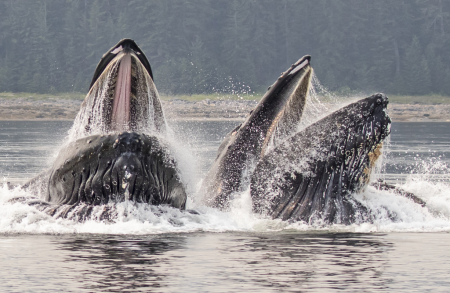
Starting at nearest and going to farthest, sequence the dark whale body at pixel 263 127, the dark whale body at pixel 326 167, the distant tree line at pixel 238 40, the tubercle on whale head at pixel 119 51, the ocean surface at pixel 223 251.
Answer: the ocean surface at pixel 223 251
the tubercle on whale head at pixel 119 51
the dark whale body at pixel 326 167
the dark whale body at pixel 263 127
the distant tree line at pixel 238 40

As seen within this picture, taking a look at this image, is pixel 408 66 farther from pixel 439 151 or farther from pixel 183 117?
pixel 439 151

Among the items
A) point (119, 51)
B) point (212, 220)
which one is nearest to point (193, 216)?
point (212, 220)

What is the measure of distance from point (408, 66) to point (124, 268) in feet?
258

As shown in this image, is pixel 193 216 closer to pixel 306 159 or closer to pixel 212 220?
pixel 212 220

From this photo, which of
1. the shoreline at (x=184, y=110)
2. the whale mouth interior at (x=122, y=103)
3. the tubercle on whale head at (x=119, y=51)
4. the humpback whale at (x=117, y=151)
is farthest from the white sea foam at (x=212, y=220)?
the shoreline at (x=184, y=110)

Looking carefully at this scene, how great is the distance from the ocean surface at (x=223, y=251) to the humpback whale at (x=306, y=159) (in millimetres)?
199

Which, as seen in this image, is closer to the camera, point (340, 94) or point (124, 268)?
point (124, 268)

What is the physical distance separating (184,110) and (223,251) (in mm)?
48455

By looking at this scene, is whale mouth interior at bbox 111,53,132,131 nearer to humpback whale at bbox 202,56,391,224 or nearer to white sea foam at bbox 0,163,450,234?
white sea foam at bbox 0,163,450,234

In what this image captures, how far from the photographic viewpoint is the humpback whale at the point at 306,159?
10008 mm

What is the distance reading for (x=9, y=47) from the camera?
85562 millimetres

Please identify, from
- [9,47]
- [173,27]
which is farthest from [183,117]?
[9,47]

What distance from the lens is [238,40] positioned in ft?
276

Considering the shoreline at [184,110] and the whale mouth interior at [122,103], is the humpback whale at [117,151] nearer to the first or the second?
the whale mouth interior at [122,103]
